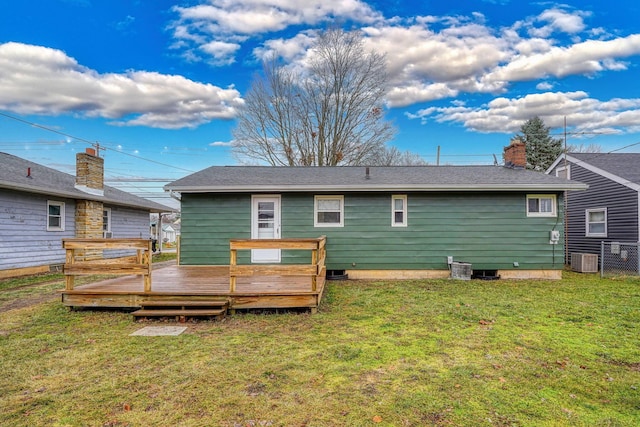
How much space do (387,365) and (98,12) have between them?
1498 centimetres

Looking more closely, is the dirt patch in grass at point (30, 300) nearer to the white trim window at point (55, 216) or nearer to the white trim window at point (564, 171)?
A: the white trim window at point (55, 216)

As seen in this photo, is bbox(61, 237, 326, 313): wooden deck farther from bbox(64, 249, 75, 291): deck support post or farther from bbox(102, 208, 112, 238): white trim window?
bbox(102, 208, 112, 238): white trim window

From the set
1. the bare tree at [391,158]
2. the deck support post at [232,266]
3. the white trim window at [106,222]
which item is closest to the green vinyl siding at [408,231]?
the deck support post at [232,266]

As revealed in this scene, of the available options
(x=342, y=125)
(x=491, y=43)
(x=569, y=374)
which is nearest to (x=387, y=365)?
(x=569, y=374)

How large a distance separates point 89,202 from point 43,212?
1.64 m

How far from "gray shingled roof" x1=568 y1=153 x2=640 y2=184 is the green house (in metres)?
4.88

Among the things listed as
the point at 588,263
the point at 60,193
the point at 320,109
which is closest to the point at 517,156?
the point at 588,263

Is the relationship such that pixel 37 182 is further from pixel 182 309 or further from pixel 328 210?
pixel 328 210

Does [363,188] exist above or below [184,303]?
above

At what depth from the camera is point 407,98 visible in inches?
886

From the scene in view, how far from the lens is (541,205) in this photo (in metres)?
9.04

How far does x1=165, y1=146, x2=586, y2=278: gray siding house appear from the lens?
8.95m

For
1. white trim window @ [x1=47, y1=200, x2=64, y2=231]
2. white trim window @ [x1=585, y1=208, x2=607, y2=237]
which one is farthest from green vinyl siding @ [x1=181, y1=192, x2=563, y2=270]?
white trim window @ [x1=47, y1=200, x2=64, y2=231]

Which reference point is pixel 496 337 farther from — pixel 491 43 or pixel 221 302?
pixel 491 43
